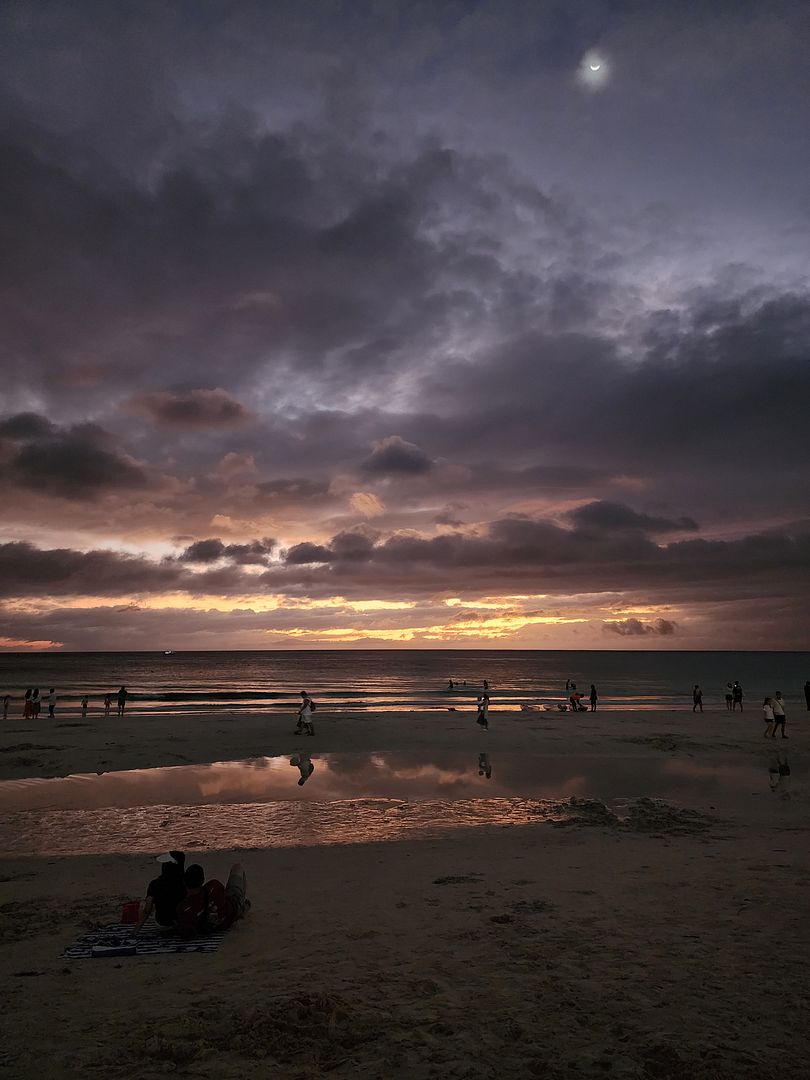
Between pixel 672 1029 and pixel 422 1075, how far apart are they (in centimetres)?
257

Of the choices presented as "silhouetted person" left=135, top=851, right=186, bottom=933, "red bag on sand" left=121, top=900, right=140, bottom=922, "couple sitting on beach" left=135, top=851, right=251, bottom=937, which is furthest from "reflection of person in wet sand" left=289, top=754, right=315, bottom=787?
"silhouetted person" left=135, top=851, right=186, bottom=933

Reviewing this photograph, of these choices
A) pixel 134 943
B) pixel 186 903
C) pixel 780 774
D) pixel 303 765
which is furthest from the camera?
pixel 303 765

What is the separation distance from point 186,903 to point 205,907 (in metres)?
0.27

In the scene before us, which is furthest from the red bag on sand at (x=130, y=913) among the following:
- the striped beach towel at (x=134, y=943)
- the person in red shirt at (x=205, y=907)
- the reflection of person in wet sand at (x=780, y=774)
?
the reflection of person in wet sand at (x=780, y=774)

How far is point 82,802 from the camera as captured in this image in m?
18.5

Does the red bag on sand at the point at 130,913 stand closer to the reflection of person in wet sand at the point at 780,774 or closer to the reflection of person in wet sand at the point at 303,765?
the reflection of person in wet sand at the point at 303,765

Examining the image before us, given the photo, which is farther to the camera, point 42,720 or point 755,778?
point 42,720

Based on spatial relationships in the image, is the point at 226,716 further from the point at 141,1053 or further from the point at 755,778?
the point at 141,1053

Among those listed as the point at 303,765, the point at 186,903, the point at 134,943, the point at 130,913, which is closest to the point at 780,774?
the point at 303,765

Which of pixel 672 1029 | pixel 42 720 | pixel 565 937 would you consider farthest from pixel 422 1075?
pixel 42 720

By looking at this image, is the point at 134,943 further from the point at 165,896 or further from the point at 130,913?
the point at 130,913

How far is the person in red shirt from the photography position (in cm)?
895

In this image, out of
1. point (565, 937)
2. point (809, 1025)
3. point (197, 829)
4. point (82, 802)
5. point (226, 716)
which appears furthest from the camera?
point (226, 716)

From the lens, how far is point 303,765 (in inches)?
977
